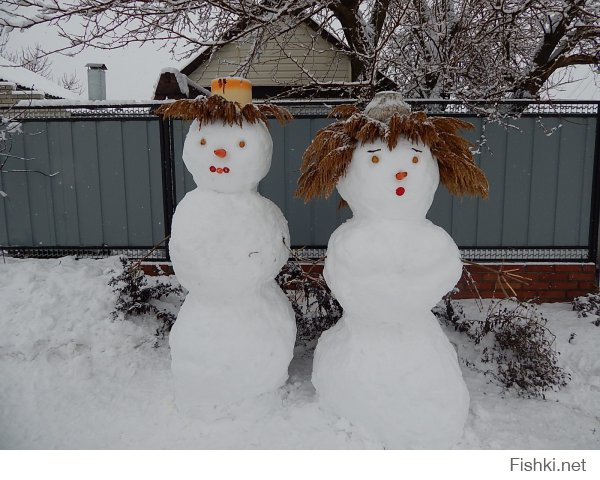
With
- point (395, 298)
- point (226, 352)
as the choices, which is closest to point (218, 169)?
point (226, 352)

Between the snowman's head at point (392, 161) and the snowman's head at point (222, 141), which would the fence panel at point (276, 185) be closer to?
the snowman's head at point (222, 141)

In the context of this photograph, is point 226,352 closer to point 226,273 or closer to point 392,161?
point 226,273

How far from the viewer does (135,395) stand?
156 inches

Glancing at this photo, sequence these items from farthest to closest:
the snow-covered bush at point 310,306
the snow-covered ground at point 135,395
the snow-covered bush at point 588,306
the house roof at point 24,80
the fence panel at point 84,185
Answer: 1. the house roof at point 24,80
2. the fence panel at point 84,185
3. the snow-covered bush at point 588,306
4. the snow-covered bush at point 310,306
5. the snow-covered ground at point 135,395

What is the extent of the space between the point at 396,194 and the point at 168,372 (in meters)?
2.53

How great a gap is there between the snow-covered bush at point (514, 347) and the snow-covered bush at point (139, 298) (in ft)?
9.08

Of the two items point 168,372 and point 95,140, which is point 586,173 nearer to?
point 168,372

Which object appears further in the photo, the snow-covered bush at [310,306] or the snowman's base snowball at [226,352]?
the snow-covered bush at [310,306]

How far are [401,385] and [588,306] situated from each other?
3.04 meters

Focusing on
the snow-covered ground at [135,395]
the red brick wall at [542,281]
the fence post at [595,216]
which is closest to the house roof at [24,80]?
the snow-covered ground at [135,395]

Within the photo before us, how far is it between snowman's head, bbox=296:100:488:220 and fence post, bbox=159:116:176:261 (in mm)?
2635

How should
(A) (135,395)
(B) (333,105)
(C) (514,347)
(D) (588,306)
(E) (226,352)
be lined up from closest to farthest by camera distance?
(E) (226,352) → (A) (135,395) → (C) (514,347) → (D) (588,306) → (B) (333,105)

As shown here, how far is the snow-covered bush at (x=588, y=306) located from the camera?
16.5 ft

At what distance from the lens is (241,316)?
3576 mm
